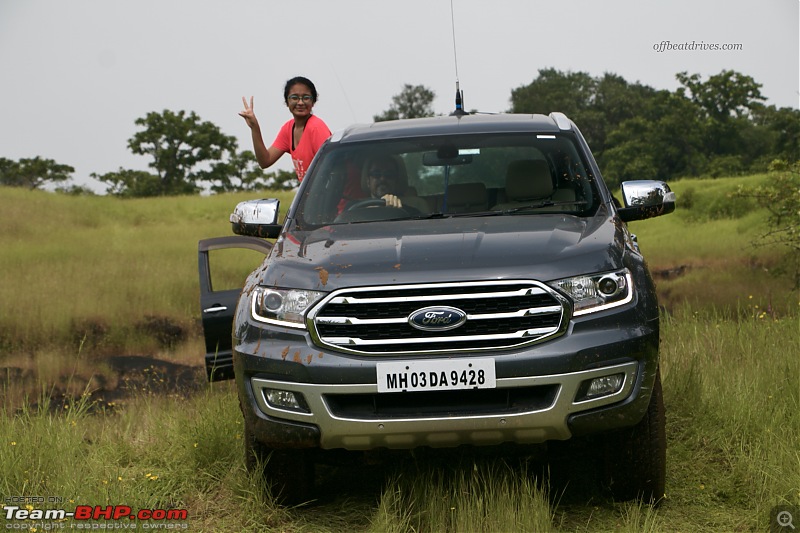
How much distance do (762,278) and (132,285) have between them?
13346 mm

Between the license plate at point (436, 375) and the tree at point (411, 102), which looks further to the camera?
the tree at point (411, 102)

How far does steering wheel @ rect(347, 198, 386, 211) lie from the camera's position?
17.1 ft

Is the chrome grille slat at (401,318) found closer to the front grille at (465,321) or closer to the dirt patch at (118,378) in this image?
the front grille at (465,321)

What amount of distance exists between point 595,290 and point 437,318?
61 centimetres

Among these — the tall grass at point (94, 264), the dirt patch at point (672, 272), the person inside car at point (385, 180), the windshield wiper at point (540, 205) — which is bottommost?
the dirt patch at point (672, 272)

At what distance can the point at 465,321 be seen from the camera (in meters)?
3.98

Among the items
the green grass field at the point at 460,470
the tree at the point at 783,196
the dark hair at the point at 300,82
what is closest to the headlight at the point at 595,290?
the green grass field at the point at 460,470

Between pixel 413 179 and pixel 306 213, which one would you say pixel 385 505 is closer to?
pixel 306 213

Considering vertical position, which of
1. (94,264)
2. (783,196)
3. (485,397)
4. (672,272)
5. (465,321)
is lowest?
(672,272)

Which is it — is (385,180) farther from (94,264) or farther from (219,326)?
(94,264)

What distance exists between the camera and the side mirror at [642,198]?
16.6 ft

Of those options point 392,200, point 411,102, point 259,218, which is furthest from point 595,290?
point 411,102

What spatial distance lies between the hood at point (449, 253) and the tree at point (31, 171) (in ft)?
228

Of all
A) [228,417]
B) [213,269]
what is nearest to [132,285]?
[213,269]
